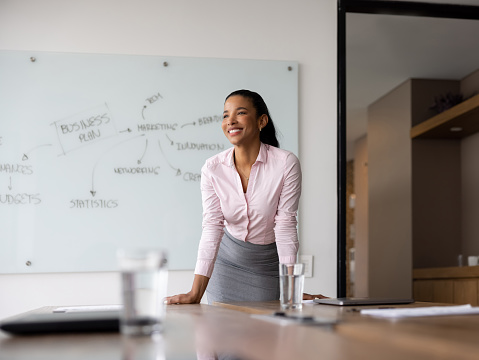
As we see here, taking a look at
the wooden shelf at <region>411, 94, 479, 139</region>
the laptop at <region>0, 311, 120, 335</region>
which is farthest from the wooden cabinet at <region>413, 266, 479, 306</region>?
the laptop at <region>0, 311, 120, 335</region>

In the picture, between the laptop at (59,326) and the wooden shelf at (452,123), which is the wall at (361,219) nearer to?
the wooden shelf at (452,123)

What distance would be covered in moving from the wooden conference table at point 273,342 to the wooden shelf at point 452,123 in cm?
383

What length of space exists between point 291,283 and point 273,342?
1.89ft

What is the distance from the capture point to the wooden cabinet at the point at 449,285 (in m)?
4.21

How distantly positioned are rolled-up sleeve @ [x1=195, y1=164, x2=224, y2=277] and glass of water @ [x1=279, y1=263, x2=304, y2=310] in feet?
2.56

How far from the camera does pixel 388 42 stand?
4891 millimetres

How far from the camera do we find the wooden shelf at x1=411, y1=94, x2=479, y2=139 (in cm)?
464

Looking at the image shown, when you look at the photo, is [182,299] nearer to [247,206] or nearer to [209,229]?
[209,229]

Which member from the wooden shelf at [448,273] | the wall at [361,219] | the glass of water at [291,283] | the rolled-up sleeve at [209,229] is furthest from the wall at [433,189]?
the glass of water at [291,283]

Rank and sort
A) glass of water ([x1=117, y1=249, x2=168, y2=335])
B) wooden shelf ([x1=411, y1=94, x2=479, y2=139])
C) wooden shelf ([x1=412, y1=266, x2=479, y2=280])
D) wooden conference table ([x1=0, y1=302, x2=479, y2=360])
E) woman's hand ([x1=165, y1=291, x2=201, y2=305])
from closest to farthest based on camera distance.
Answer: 1. wooden conference table ([x1=0, y1=302, x2=479, y2=360])
2. glass of water ([x1=117, y1=249, x2=168, y2=335])
3. woman's hand ([x1=165, y1=291, x2=201, y2=305])
4. wooden shelf ([x1=412, y1=266, x2=479, y2=280])
5. wooden shelf ([x1=411, y1=94, x2=479, y2=139])

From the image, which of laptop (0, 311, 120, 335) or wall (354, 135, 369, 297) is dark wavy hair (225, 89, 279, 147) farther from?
wall (354, 135, 369, 297)

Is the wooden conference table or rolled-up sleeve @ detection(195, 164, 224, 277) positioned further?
rolled-up sleeve @ detection(195, 164, 224, 277)

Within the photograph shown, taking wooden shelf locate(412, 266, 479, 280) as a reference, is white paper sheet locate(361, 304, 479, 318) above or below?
above

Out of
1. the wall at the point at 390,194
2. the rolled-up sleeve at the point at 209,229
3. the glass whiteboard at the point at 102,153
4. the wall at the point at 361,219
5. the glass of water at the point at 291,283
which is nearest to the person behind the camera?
the glass of water at the point at 291,283
